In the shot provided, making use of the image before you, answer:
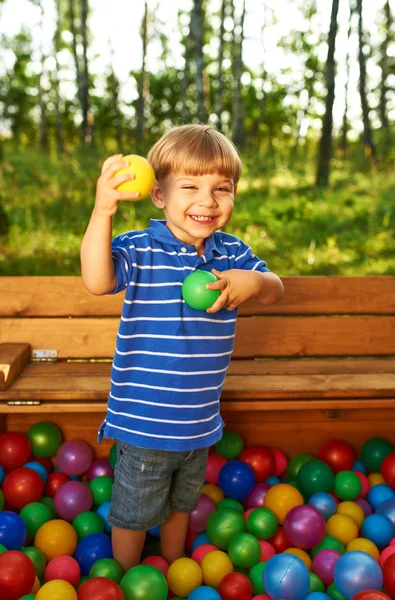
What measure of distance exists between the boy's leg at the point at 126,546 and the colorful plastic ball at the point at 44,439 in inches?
32.3

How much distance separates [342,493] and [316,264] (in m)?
2.83

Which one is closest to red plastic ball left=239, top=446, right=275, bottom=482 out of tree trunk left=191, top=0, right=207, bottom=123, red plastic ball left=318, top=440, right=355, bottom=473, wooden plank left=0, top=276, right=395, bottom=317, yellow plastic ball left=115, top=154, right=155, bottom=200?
red plastic ball left=318, top=440, right=355, bottom=473

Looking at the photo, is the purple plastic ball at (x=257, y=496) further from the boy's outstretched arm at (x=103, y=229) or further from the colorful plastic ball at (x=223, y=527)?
the boy's outstretched arm at (x=103, y=229)

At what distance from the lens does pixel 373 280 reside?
3.36 meters

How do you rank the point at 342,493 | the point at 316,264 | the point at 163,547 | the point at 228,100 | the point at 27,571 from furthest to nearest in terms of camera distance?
the point at 228,100 < the point at 316,264 < the point at 342,493 < the point at 163,547 < the point at 27,571

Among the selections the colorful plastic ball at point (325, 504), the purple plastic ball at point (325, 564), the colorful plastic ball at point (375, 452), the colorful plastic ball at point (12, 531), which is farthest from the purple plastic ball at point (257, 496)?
the colorful plastic ball at point (12, 531)

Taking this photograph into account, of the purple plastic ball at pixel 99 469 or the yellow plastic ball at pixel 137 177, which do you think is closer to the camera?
the yellow plastic ball at pixel 137 177

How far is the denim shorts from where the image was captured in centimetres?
212

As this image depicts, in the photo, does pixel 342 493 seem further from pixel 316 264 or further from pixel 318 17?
pixel 318 17

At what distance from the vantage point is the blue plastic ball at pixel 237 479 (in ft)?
9.52

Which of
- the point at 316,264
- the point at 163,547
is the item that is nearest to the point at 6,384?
the point at 163,547

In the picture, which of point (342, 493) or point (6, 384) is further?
point (342, 493)

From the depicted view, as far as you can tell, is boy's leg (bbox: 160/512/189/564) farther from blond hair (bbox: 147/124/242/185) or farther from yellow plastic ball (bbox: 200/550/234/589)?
blond hair (bbox: 147/124/242/185)

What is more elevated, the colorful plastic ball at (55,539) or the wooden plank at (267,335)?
the wooden plank at (267,335)
